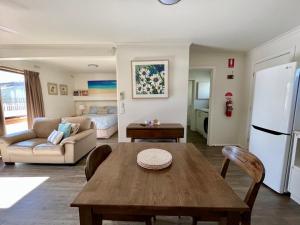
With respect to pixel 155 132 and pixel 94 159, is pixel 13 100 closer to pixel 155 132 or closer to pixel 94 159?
pixel 155 132

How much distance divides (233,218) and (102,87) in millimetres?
6238

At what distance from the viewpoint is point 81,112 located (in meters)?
6.32

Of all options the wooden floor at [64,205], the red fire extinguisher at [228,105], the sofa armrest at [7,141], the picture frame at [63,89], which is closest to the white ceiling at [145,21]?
the red fire extinguisher at [228,105]

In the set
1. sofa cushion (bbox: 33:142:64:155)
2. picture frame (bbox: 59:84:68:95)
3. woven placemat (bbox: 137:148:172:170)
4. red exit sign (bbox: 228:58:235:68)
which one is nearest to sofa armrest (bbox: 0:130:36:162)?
sofa cushion (bbox: 33:142:64:155)

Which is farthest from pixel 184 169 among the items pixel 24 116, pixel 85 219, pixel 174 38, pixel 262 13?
pixel 24 116

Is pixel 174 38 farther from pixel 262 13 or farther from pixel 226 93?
pixel 226 93

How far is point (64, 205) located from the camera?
1802 millimetres

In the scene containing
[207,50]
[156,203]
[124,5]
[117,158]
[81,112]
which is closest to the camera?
[156,203]

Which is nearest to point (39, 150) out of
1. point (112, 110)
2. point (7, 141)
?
point (7, 141)

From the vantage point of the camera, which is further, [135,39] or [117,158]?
[135,39]

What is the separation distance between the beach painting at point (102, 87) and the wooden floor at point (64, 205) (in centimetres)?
410

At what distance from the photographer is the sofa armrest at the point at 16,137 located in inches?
110

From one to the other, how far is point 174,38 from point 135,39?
2.36ft

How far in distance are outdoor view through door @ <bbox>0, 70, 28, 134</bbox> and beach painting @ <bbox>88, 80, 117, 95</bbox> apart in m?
2.51
